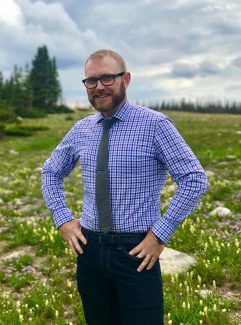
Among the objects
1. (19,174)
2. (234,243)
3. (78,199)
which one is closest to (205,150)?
(19,174)

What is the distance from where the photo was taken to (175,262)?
26.7ft

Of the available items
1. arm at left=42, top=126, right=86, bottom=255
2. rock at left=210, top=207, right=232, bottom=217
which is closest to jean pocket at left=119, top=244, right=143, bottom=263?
arm at left=42, top=126, right=86, bottom=255

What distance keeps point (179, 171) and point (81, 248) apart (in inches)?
50.4

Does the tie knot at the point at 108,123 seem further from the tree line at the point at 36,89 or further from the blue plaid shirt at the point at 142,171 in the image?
the tree line at the point at 36,89

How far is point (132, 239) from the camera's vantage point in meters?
3.96

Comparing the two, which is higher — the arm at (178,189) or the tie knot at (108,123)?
the tie knot at (108,123)

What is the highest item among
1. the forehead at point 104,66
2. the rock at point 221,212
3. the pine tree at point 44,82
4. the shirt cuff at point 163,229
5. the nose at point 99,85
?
the pine tree at point 44,82

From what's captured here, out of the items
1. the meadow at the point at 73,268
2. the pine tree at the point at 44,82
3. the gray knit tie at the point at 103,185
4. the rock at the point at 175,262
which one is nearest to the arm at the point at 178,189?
the gray knit tie at the point at 103,185

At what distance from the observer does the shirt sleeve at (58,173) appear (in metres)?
4.55

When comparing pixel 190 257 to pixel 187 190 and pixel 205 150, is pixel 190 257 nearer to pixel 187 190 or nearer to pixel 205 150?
pixel 187 190

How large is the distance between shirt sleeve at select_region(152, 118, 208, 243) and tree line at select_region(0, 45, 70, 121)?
81139 millimetres

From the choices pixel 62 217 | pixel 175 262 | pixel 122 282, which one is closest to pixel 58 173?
pixel 62 217

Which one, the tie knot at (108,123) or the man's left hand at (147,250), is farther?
the tie knot at (108,123)

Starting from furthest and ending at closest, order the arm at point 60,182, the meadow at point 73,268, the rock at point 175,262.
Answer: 1. the rock at point 175,262
2. the meadow at point 73,268
3. the arm at point 60,182
